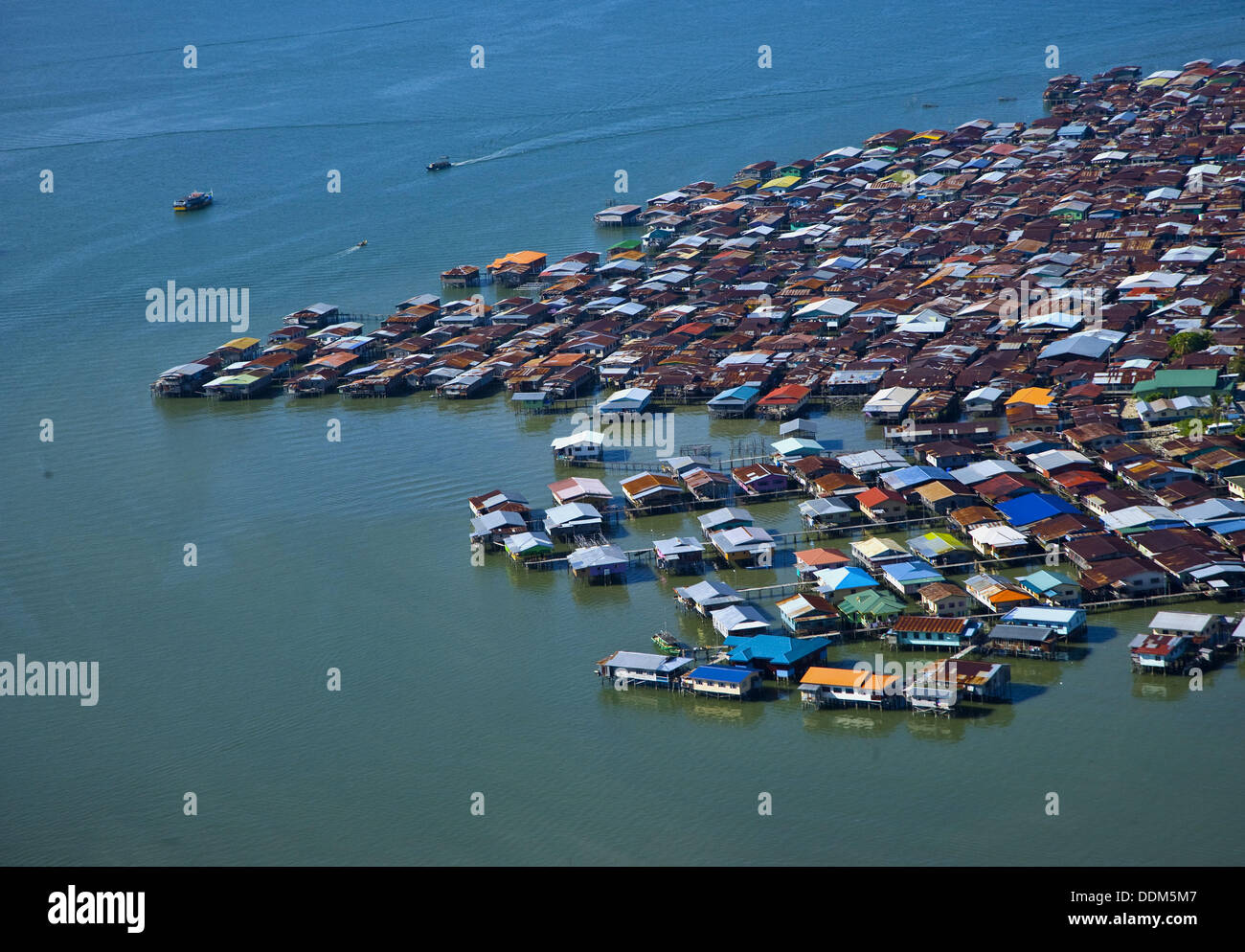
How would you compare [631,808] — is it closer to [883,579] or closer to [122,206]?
[883,579]

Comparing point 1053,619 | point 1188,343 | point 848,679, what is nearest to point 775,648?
point 848,679

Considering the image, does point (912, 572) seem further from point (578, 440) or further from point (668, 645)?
point (578, 440)

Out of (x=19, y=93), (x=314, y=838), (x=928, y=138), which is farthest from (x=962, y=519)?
(x=19, y=93)

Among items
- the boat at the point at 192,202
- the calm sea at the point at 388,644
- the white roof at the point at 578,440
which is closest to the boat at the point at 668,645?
the calm sea at the point at 388,644

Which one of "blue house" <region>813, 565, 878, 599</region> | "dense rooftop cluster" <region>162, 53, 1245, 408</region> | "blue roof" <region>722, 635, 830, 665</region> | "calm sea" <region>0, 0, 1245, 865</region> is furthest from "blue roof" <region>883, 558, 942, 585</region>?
"dense rooftop cluster" <region>162, 53, 1245, 408</region>

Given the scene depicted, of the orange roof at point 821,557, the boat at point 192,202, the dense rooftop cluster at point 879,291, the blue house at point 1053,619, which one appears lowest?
the blue house at point 1053,619

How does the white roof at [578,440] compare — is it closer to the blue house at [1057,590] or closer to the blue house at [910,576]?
the blue house at [910,576]

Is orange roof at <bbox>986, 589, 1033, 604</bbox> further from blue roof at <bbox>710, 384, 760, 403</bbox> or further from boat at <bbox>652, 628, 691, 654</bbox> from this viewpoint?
blue roof at <bbox>710, 384, 760, 403</bbox>
